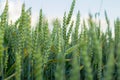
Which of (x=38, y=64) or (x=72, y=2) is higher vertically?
(x=72, y=2)

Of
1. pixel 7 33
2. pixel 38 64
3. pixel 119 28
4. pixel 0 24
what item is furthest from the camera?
pixel 7 33

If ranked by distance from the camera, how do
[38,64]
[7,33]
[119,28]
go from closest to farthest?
[38,64] < [119,28] < [7,33]

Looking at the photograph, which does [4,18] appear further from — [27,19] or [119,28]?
[119,28]

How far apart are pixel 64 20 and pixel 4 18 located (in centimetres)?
19

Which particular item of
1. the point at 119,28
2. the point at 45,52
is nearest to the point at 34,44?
the point at 45,52

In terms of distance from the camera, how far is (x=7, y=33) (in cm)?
123

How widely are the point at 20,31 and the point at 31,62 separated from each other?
0.10 m

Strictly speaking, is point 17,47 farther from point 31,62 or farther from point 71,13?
point 71,13

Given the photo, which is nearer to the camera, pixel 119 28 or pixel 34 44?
pixel 34 44

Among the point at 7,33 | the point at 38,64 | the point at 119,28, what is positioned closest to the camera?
the point at 38,64

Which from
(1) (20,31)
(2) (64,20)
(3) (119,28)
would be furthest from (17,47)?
(3) (119,28)

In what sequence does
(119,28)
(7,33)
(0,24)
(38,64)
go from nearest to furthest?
1. (38,64)
2. (0,24)
3. (119,28)
4. (7,33)

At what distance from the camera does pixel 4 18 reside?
768 millimetres

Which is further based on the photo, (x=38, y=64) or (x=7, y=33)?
(x=7, y=33)
